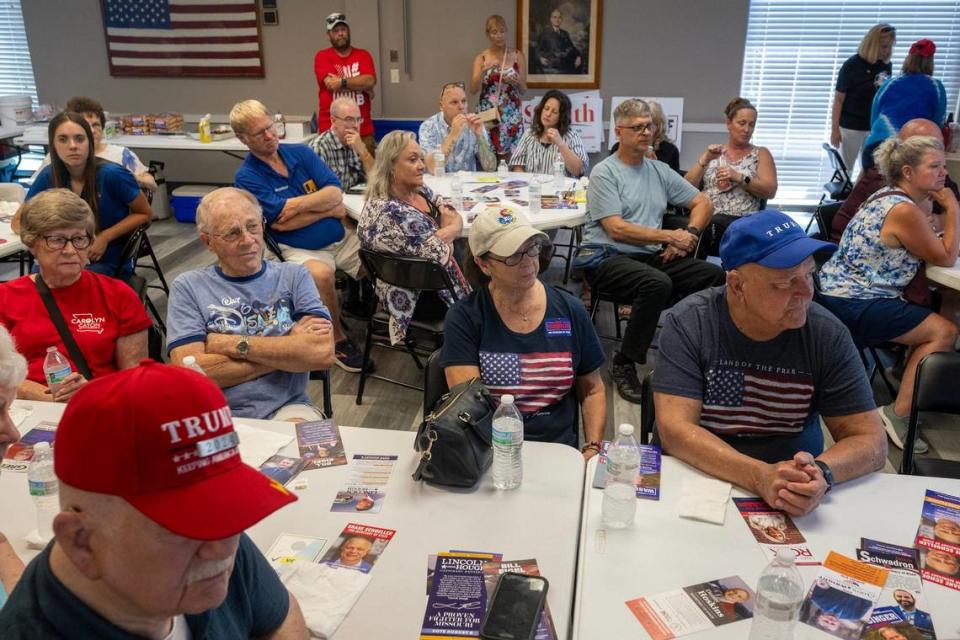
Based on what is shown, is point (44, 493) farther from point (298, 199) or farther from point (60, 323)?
point (298, 199)

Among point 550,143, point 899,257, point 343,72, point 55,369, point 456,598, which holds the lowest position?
point 456,598

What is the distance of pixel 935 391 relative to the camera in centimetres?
224

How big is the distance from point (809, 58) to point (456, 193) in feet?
15.3

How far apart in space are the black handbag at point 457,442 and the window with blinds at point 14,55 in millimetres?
8662

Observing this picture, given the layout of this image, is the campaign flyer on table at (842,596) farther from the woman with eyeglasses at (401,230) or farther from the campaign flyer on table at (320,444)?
the woman with eyeglasses at (401,230)

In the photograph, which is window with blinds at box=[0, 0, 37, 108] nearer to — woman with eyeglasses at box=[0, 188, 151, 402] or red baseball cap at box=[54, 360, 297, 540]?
woman with eyeglasses at box=[0, 188, 151, 402]

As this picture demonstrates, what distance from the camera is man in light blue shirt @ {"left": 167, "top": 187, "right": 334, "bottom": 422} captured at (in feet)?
7.91

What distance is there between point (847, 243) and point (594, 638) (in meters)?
2.87

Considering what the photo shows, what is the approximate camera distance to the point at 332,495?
179cm

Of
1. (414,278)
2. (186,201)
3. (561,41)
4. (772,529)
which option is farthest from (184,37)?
(772,529)

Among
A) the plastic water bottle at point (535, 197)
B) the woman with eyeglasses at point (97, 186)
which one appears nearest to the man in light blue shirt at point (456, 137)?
the plastic water bottle at point (535, 197)

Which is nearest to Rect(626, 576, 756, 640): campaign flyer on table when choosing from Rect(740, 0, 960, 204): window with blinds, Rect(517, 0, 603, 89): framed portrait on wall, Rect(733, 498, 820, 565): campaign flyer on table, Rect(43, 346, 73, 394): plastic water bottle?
Rect(733, 498, 820, 565): campaign flyer on table

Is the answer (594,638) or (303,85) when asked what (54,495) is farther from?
(303,85)

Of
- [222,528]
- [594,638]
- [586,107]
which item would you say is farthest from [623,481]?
[586,107]
